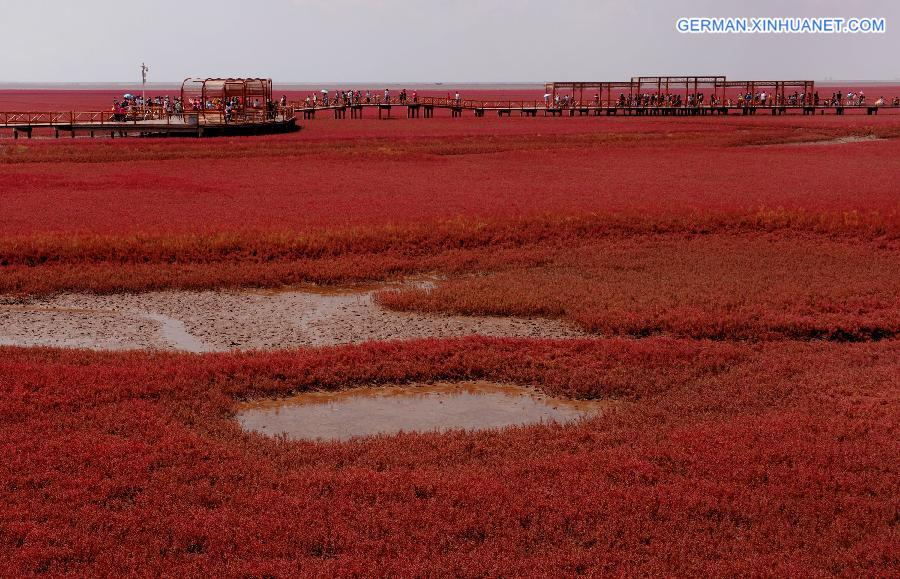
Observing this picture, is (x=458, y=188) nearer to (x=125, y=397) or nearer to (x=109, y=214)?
(x=109, y=214)

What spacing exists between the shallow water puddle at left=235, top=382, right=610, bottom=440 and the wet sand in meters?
3.00

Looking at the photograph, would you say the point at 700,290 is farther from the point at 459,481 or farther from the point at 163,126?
the point at 163,126

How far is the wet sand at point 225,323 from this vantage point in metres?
15.9

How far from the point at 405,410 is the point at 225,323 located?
597 centimetres

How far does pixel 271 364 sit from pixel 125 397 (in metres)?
2.32

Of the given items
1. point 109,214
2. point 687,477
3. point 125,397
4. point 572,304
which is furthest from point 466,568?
point 109,214

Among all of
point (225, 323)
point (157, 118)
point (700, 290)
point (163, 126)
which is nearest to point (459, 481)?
point (225, 323)

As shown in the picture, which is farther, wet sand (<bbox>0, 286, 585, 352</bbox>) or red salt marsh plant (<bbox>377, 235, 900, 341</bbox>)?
red salt marsh plant (<bbox>377, 235, 900, 341</bbox>)

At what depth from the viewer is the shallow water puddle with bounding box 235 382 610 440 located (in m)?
11.5

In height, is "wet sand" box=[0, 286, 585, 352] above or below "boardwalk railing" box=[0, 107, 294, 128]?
below

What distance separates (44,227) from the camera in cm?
2431

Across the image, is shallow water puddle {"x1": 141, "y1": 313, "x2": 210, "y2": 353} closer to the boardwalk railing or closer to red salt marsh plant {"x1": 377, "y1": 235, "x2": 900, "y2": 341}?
red salt marsh plant {"x1": 377, "y1": 235, "x2": 900, "y2": 341}

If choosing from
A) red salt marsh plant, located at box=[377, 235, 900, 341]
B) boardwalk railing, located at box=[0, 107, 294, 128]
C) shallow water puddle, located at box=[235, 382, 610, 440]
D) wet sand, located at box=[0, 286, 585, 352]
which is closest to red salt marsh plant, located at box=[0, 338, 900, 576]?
shallow water puddle, located at box=[235, 382, 610, 440]

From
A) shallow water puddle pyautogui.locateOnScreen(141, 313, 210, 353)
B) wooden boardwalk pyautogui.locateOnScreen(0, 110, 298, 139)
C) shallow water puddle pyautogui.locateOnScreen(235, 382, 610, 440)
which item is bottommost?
shallow water puddle pyautogui.locateOnScreen(235, 382, 610, 440)
